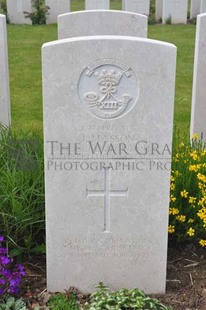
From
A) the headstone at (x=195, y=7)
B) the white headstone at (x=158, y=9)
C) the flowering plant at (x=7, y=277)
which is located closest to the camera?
the flowering plant at (x=7, y=277)

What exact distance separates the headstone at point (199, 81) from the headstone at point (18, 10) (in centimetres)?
852

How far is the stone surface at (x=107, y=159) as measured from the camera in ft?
8.84

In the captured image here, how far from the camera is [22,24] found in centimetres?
1255

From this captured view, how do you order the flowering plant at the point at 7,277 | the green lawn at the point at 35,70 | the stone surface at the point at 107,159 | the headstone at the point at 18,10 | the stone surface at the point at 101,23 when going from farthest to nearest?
the headstone at the point at 18,10
the green lawn at the point at 35,70
the stone surface at the point at 101,23
the flowering plant at the point at 7,277
the stone surface at the point at 107,159

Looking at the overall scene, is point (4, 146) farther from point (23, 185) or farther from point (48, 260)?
point (48, 260)

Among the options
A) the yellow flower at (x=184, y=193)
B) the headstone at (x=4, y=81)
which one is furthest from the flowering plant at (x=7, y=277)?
the headstone at (x=4, y=81)

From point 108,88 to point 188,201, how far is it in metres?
1.10

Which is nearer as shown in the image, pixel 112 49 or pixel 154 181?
pixel 112 49

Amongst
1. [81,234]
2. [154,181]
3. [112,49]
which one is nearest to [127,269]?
[81,234]

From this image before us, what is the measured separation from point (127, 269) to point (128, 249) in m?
0.12

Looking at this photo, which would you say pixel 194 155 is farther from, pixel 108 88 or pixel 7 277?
pixel 7 277

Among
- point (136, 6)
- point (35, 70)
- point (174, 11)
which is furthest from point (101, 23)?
point (174, 11)

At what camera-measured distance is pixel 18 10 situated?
41.1 feet

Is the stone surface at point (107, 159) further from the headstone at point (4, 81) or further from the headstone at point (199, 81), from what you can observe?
the headstone at point (199, 81)
